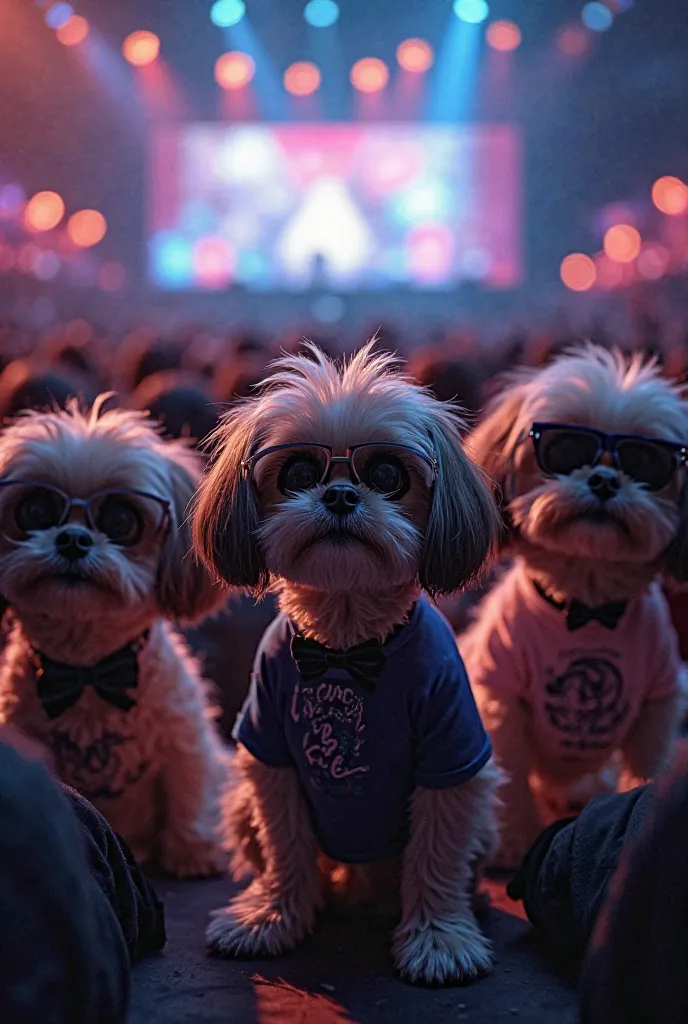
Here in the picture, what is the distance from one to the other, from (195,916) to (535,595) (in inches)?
41.7

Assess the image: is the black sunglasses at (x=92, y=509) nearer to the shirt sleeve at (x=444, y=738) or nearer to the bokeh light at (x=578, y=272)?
the shirt sleeve at (x=444, y=738)

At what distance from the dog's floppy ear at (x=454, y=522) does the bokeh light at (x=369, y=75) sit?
12430 mm

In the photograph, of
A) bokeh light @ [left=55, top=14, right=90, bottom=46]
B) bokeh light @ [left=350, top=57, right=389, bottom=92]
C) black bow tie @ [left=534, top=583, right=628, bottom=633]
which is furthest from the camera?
bokeh light @ [left=350, top=57, right=389, bottom=92]

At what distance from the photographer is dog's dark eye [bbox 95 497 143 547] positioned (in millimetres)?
2496

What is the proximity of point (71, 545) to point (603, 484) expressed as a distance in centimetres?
113

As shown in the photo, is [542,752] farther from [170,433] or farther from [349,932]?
[170,433]

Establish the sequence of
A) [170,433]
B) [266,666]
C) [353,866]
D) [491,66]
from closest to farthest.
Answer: [266,666], [353,866], [170,433], [491,66]

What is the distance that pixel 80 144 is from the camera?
12.1 m

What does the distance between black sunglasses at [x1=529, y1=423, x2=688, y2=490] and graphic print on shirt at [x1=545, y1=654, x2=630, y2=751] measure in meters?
0.44

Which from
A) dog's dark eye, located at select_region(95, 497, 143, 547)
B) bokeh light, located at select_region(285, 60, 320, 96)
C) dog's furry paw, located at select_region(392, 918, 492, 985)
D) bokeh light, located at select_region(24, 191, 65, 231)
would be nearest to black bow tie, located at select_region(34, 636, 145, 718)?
dog's dark eye, located at select_region(95, 497, 143, 547)

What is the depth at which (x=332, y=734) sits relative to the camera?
2234mm

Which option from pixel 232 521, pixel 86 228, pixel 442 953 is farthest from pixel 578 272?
pixel 442 953

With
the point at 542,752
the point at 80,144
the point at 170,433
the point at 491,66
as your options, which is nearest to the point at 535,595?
the point at 542,752

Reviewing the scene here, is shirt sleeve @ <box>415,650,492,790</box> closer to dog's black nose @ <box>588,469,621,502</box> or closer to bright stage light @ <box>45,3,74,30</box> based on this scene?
dog's black nose @ <box>588,469,621,502</box>
